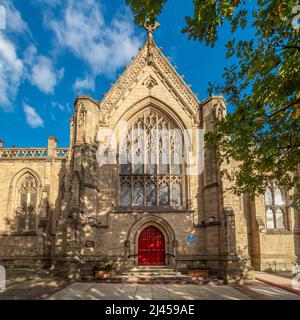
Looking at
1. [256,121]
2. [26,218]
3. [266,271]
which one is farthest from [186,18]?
[26,218]

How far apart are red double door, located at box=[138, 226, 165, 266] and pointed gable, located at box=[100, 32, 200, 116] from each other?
340 inches

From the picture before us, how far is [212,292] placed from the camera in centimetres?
1180

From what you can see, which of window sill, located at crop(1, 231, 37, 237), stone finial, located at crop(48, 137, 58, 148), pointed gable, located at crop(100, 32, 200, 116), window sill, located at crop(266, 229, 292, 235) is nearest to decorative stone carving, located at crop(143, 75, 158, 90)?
pointed gable, located at crop(100, 32, 200, 116)

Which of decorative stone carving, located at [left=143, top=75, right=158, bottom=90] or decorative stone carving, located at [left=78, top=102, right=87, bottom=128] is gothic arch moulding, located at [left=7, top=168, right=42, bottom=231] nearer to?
decorative stone carving, located at [left=78, top=102, right=87, bottom=128]

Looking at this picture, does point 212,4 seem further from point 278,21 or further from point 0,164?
point 0,164

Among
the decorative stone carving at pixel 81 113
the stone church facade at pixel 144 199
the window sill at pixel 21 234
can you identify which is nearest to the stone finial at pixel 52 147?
the stone church facade at pixel 144 199

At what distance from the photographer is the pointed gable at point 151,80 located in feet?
63.4

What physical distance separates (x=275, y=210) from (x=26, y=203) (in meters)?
19.6

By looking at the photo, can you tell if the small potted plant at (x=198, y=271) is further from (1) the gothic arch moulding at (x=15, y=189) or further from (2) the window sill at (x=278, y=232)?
(1) the gothic arch moulding at (x=15, y=189)

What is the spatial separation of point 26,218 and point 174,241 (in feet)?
40.7

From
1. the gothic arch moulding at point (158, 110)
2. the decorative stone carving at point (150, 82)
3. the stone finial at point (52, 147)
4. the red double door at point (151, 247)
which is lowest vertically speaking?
the red double door at point (151, 247)

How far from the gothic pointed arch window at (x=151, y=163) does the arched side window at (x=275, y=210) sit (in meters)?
7.32

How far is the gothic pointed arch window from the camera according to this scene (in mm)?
18141

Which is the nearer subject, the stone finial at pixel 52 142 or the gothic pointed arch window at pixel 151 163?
the gothic pointed arch window at pixel 151 163
